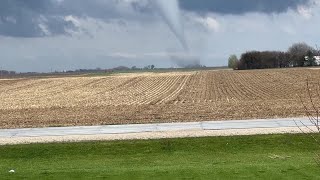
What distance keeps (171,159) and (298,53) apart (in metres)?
160

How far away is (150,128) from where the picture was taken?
24156mm

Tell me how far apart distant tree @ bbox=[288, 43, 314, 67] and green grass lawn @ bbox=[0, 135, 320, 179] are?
13960 cm

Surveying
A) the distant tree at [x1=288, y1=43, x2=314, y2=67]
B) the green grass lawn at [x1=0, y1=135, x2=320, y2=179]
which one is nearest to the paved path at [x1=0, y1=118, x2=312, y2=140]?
the green grass lawn at [x1=0, y1=135, x2=320, y2=179]

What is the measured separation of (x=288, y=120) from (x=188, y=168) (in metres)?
12.0

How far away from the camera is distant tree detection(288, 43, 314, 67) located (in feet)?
536

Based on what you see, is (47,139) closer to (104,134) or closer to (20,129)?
(104,134)

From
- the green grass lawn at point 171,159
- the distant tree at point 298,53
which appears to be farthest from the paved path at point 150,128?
the distant tree at point 298,53

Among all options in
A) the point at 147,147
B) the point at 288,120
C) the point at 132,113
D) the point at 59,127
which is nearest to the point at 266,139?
the point at 147,147

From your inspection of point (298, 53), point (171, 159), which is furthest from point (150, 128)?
point (298, 53)

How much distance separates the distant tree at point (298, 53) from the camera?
16327 cm

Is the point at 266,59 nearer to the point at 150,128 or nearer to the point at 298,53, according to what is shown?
the point at 298,53

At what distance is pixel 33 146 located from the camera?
19.5 metres

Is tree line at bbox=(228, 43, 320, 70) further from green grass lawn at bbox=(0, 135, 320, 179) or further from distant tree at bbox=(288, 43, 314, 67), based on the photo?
green grass lawn at bbox=(0, 135, 320, 179)

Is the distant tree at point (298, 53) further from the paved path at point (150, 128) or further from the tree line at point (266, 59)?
the paved path at point (150, 128)
